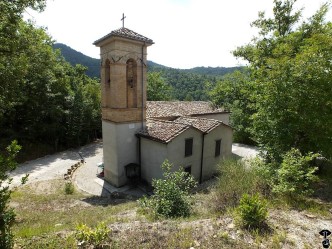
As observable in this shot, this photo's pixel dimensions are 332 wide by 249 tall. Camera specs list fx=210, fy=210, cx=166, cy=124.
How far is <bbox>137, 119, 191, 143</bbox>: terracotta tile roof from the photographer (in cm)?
1320

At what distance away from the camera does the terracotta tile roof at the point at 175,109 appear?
62.6 feet

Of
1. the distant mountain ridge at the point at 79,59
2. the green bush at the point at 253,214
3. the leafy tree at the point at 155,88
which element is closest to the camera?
the green bush at the point at 253,214

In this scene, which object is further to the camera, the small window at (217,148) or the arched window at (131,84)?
the small window at (217,148)

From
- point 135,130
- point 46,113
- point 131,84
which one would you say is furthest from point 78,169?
point 131,84

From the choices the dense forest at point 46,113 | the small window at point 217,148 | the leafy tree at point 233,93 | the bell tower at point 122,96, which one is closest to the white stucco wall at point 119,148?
the bell tower at point 122,96

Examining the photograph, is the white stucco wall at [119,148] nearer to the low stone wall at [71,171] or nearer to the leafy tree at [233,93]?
the low stone wall at [71,171]

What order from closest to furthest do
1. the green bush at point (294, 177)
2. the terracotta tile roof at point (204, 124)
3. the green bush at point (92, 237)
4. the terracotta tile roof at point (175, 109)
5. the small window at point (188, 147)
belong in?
the green bush at point (92, 237)
the green bush at point (294, 177)
the small window at point (188, 147)
the terracotta tile roof at point (204, 124)
the terracotta tile roof at point (175, 109)

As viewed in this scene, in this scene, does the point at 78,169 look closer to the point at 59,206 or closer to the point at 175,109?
the point at 59,206

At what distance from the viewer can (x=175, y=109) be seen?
21.0 metres

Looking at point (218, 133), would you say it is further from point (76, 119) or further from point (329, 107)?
point (76, 119)

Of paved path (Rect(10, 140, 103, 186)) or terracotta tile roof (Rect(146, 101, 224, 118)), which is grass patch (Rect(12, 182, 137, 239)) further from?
terracotta tile roof (Rect(146, 101, 224, 118))

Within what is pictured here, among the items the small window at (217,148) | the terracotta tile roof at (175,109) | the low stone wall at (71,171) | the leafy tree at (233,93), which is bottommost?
the low stone wall at (71,171)

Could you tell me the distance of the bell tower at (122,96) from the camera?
13008 millimetres

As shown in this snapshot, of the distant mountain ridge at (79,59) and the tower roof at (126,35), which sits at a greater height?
the distant mountain ridge at (79,59)
